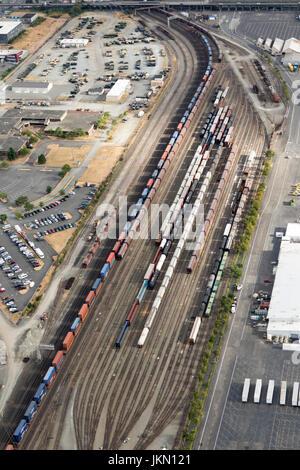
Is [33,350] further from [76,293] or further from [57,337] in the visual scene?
[76,293]

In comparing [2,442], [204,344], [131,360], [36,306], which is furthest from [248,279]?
[2,442]

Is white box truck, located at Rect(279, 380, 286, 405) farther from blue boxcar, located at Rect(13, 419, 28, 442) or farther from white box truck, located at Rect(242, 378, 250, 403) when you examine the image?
blue boxcar, located at Rect(13, 419, 28, 442)

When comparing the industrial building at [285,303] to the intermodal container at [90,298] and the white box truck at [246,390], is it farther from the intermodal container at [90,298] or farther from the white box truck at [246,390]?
the intermodal container at [90,298]

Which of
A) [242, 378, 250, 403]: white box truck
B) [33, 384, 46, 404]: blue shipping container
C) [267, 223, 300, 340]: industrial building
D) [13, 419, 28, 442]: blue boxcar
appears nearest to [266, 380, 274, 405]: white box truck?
[242, 378, 250, 403]: white box truck

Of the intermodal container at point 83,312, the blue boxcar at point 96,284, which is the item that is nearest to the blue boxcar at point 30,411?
the intermodal container at point 83,312

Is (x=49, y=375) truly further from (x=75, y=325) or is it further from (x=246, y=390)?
(x=246, y=390)

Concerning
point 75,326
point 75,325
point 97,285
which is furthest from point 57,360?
point 97,285
